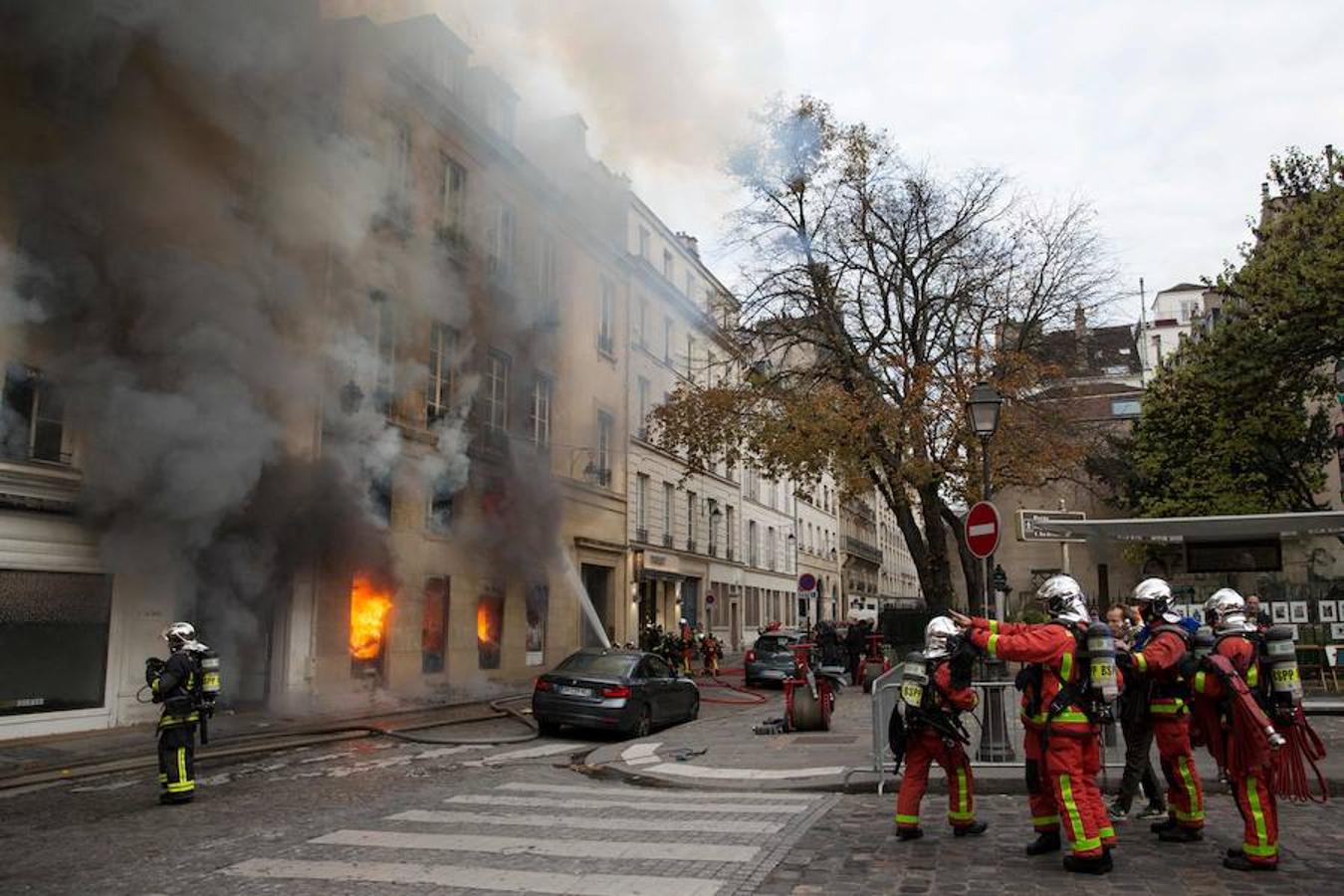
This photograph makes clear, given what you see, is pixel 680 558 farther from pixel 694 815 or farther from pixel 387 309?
pixel 694 815

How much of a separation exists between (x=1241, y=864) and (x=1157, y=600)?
1.60 m

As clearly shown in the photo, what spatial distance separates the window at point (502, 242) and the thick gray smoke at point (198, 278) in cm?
366

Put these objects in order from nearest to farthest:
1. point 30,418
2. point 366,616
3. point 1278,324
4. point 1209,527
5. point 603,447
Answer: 1. point 1209,527
2. point 30,418
3. point 1278,324
4. point 366,616
5. point 603,447

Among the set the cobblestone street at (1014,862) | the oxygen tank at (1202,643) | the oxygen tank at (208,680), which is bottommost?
the cobblestone street at (1014,862)

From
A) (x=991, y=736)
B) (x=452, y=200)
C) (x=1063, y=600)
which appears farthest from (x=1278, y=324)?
(x=452, y=200)

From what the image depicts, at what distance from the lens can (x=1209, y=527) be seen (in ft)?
36.0

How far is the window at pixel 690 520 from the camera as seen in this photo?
110 ft

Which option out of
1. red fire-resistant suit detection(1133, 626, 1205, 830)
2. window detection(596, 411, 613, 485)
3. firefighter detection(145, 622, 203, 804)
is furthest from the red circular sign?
window detection(596, 411, 613, 485)

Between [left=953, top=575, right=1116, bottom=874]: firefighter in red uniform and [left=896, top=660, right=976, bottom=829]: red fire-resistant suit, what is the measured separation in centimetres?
46

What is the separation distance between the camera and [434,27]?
16.7 meters

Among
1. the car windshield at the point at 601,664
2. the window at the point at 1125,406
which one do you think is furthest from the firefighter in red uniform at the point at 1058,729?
the window at the point at 1125,406

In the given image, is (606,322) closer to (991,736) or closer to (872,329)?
(872,329)

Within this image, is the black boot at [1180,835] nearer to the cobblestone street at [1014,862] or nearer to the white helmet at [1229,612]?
the cobblestone street at [1014,862]

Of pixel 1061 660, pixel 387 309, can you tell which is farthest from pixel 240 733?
pixel 1061 660
